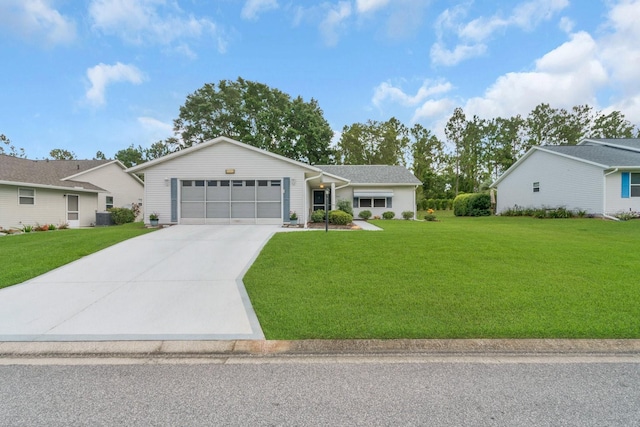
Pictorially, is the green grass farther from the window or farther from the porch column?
the window

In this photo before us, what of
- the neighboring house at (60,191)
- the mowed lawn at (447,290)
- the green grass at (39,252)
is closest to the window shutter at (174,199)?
the green grass at (39,252)

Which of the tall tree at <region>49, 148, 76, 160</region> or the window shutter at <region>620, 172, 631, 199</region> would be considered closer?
the window shutter at <region>620, 172, 631, 199</region>

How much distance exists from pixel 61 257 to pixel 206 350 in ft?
21.9

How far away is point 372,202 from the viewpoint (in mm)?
21312

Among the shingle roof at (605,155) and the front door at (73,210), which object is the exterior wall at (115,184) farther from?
the shingle roof at (605,155)

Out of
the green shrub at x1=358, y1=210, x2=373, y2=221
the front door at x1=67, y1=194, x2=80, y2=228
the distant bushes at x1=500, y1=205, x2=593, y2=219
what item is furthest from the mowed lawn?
the front door at x1=67, y1=194, x2=80, y2=228

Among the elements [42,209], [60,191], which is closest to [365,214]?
[60,191]

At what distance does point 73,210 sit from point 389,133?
33.3 m

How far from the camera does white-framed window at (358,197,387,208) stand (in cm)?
2130

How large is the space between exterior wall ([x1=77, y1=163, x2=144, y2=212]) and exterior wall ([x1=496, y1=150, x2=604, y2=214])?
95.7 feet

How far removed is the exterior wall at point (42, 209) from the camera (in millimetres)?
14297

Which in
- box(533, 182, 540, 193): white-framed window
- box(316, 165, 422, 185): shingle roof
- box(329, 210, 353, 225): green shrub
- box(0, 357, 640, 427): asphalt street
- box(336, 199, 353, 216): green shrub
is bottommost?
box(0, 357, 640, 427): asphalt street

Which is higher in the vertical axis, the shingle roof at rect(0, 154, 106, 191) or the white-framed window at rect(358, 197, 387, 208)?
the shingle roof at rect(0, 154, 106, 191)

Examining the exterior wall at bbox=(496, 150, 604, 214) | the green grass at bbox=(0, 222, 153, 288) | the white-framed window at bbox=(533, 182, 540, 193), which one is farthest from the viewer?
the white-framed window at bbox=(533, 182, 540, 193)
